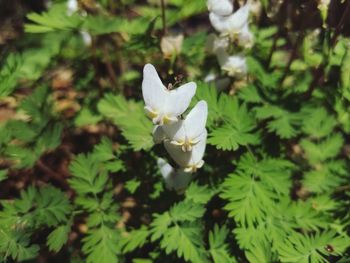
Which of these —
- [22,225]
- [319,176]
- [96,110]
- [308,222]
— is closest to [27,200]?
[22,225]

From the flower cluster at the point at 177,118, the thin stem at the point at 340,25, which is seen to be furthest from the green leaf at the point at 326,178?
the flower cluster at the point at 177,118

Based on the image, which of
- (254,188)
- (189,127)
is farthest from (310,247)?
(189,127)

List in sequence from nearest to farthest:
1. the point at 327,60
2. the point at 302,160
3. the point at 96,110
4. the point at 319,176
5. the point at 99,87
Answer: the point at 327,60
the point at 319,176
the point at 302,160
the point at 96,110
the point at 99,87

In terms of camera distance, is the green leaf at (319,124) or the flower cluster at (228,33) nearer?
the flower cluster at (228,33)

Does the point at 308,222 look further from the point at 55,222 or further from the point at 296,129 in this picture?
the point at 55,222

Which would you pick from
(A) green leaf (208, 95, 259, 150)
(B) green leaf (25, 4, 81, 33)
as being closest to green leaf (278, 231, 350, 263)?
(A) green leaf (208, 95, 259, 150)

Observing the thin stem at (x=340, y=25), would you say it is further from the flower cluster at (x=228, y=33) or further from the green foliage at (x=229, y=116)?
the green foliage at (x=229, y=116)
